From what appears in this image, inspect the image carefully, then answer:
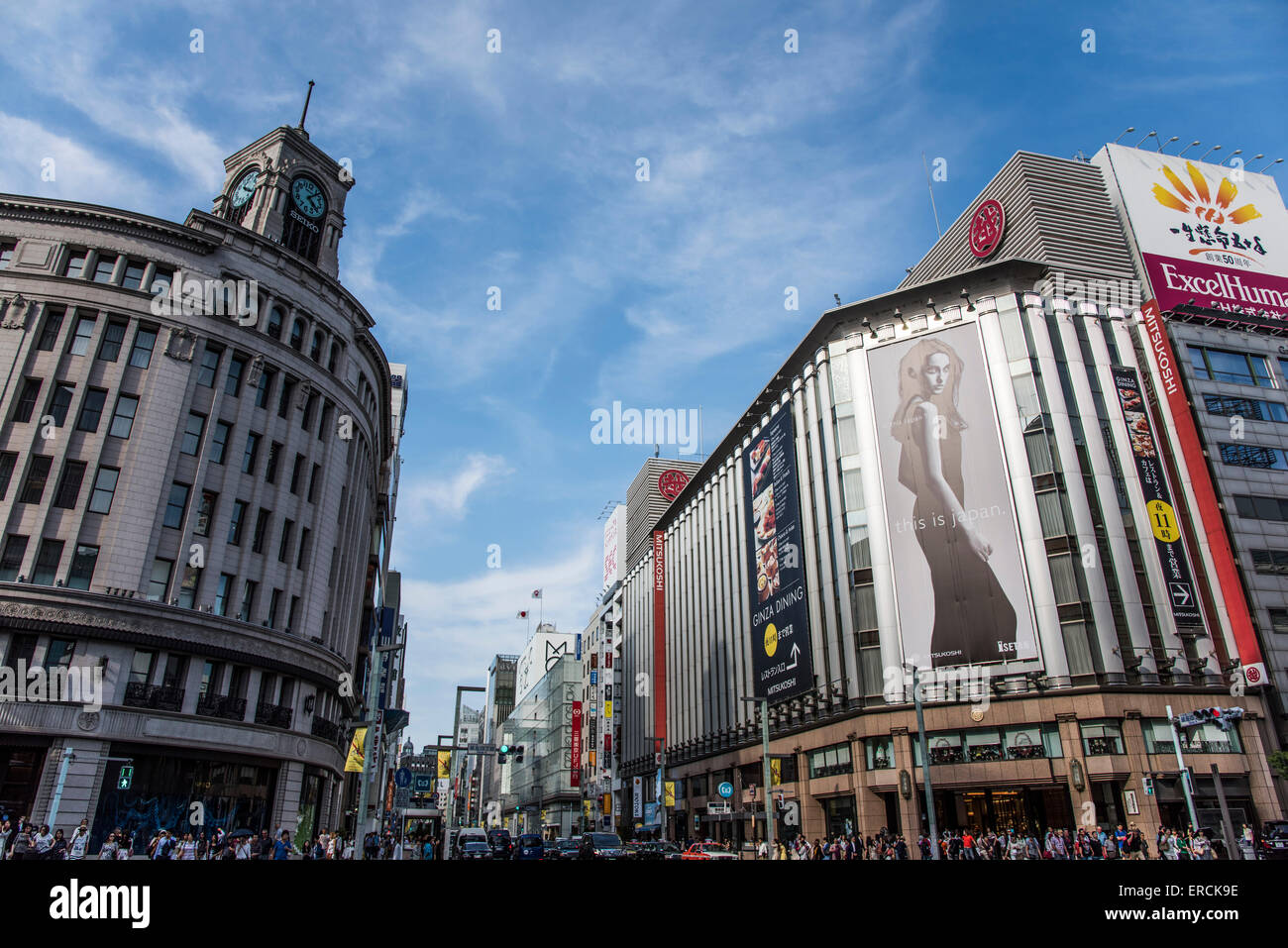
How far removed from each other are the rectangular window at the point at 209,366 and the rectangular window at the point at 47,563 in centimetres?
1008

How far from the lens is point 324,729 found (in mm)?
42656

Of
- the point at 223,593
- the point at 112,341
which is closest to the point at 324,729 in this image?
the point at 223,593

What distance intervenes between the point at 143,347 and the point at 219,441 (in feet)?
18.8

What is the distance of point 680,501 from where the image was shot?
8606 cm

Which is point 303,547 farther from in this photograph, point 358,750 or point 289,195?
point 289,195

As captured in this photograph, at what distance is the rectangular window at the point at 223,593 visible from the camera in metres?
36.4

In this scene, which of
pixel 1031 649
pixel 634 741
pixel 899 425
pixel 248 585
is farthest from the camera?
pixel 634 741

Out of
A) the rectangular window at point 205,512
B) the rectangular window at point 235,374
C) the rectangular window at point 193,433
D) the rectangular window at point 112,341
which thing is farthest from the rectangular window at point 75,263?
the rectangular window at point 205,512

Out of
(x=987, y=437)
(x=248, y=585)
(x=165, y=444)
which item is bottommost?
(x=248, y=585)

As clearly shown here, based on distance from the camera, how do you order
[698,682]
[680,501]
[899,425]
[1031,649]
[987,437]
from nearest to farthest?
[1031,649] → [987,437] → [899,425] → [698,682] → [680,501]

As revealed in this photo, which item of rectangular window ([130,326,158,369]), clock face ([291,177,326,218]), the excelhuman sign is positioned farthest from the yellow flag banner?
the excelhuman sign
